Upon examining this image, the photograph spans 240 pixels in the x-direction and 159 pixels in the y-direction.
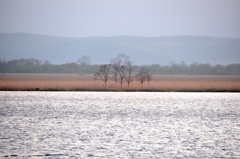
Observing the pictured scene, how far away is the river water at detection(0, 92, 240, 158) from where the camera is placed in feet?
48.2

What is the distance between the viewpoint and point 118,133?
61.3 feet

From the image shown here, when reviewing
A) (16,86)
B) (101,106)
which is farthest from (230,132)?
(16,86)

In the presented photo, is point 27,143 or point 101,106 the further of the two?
point 101,106

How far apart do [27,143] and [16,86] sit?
35.9 m

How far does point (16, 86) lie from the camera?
5097cm

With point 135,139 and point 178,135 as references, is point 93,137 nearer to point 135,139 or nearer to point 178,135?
point 135,139

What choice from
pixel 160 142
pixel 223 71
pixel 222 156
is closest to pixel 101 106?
pixel 160 142

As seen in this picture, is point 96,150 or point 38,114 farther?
point 38,114

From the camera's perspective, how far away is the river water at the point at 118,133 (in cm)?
1470

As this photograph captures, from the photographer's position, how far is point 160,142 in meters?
16.6

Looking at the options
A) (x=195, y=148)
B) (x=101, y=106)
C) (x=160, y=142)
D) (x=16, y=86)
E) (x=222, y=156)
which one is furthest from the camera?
(x=16, y=86)

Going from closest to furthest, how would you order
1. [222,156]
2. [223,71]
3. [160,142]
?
[222,156], [160,142], [223,71]

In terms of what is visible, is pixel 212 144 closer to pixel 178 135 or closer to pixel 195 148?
pixel 195 148

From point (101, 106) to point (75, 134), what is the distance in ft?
43.8
